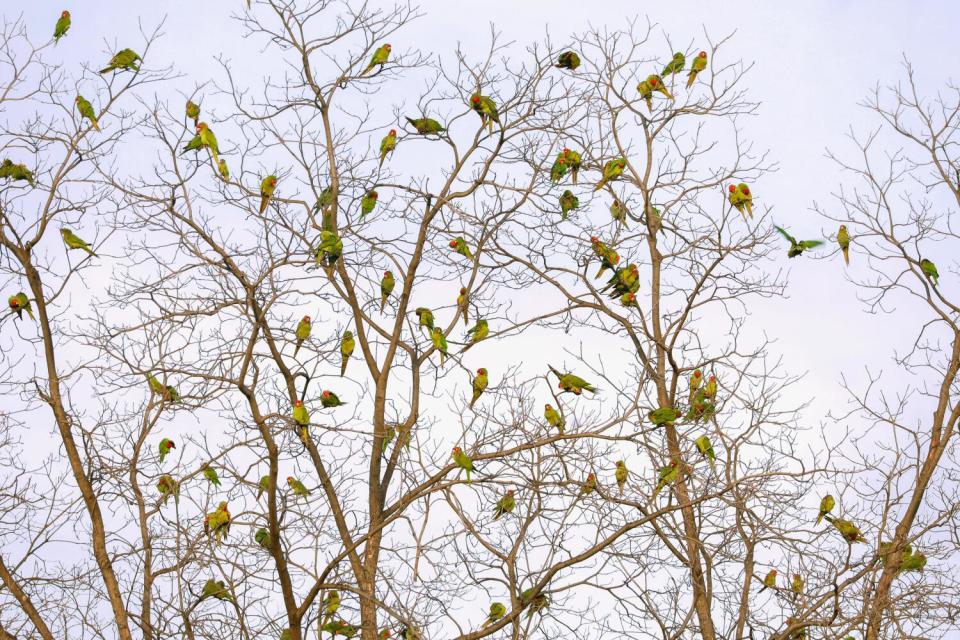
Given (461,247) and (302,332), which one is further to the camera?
(461,247)

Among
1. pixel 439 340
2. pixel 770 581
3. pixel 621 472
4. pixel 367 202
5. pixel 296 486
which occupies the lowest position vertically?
pixel 770 581

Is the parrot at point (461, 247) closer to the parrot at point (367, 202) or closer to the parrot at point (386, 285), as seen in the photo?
the parrot at point (386, 285)

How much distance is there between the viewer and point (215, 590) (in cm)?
1151

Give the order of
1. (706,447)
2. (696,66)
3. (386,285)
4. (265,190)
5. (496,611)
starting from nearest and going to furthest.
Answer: (496,611), (706,447), (265,190), (386,285), (696,66)

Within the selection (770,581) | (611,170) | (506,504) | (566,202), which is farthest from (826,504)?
(611,170)

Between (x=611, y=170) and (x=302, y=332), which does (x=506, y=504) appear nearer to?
(x=302, y=332)

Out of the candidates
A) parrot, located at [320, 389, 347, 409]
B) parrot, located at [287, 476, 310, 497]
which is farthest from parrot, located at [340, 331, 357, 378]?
parrot, located at [287, 476, 310, 497]

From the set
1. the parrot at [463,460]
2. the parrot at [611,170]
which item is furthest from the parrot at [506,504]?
the parrot at [611,170]

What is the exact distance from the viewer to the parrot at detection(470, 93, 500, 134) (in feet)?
42.0

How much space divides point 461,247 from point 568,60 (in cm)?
269

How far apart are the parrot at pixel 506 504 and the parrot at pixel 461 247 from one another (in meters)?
2.90

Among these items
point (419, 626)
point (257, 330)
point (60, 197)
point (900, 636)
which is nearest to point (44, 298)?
point (60, 197)

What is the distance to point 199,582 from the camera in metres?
11.8

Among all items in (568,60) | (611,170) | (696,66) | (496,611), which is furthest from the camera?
(696,66)
